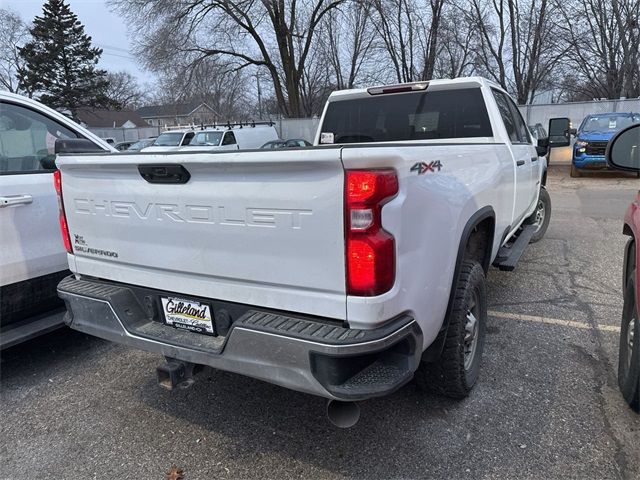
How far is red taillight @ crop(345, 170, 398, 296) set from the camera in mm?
1927

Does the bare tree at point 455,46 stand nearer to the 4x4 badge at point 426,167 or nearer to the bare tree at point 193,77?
the bare tree at point 193,77

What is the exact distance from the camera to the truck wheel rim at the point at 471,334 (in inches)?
119

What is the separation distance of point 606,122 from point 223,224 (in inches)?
663

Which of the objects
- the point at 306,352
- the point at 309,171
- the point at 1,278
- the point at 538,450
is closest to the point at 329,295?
the point at 306,352

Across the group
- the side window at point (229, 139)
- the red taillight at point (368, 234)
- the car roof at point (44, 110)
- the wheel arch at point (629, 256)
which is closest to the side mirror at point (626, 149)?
the wheel arch at point (629, 256)

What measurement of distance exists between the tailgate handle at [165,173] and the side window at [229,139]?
58.0ft

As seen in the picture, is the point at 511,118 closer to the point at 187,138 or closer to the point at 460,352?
the point at 460,352

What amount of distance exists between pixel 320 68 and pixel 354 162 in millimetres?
42784

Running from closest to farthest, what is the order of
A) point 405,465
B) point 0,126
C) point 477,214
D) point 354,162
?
point 354,162 → point 405,465 → point 477,214 → point 0,126

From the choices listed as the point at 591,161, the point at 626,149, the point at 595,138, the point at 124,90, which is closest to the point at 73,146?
the point at 626,149

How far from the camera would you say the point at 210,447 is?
272cm

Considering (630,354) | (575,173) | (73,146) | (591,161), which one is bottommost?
(575,173)

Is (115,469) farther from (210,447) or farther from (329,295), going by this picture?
(329,295)

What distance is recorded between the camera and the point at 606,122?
15477mm
